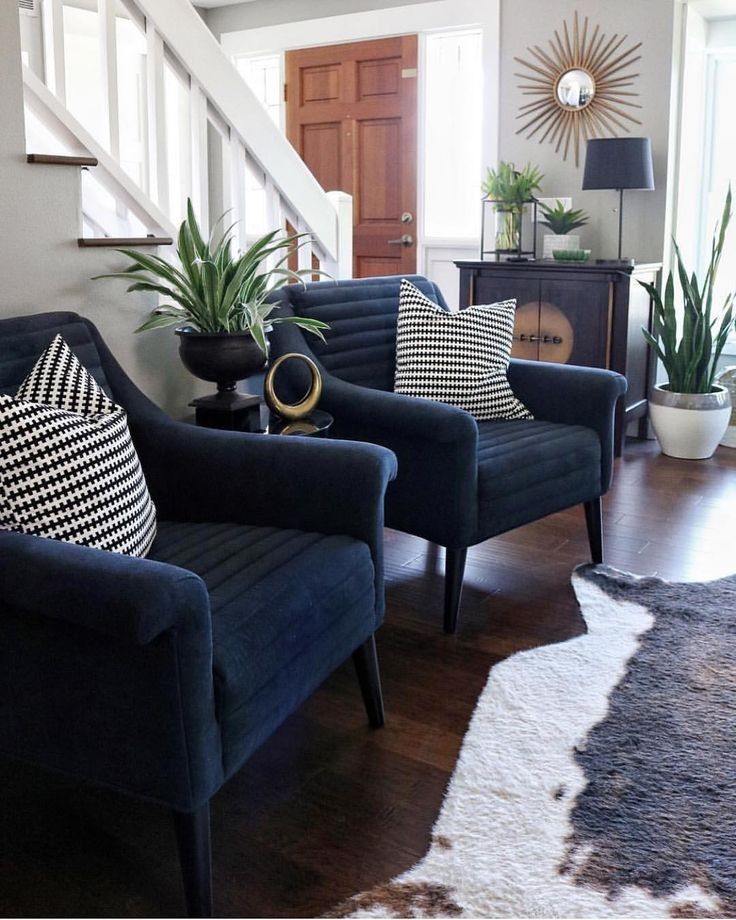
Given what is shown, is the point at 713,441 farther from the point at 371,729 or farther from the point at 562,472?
the point at 371,729

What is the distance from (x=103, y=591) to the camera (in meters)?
1.43

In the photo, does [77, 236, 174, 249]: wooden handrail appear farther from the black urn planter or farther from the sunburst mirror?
the sunburst mirror

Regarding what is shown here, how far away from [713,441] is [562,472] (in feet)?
6.44

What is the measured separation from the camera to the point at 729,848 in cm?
176

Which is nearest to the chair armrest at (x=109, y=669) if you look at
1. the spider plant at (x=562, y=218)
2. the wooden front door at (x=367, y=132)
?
the spider plant at (x=562, y=218)

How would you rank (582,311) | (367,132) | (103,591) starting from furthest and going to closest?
1. (367,132)
2. (582,311)
3. (103,591)

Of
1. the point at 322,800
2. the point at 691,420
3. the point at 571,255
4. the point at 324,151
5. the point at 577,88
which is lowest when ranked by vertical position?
the point at 322,800

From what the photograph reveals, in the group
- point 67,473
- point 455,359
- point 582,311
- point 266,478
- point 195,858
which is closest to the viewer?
point 195,858

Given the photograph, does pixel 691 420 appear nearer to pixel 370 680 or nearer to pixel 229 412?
pixel 229 412

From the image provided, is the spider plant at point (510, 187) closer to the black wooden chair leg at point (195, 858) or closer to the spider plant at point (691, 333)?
the spider plant at point (691, 333)

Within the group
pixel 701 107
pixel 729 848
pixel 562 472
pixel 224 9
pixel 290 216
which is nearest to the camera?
pixel 729 848

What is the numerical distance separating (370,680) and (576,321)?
2908 mm

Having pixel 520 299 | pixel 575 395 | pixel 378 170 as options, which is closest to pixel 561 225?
pixel 520 299

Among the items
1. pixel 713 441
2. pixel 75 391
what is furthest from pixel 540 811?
pixel 713 441
